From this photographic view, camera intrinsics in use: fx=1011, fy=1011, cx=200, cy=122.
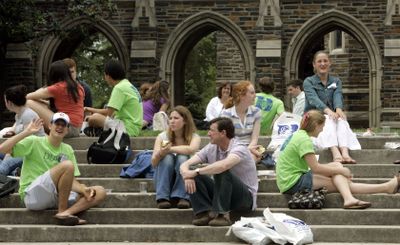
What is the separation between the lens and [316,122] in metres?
9.95

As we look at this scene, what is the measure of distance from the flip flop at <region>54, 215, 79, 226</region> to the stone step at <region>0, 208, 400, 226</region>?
214mm

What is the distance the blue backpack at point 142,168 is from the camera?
1084 cm

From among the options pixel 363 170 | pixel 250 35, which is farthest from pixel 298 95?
pixel 250 35

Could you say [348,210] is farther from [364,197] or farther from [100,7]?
[100,7]

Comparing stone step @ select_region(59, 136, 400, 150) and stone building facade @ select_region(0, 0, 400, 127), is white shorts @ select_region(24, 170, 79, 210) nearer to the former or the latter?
stone step @ select_region(59, 136, 400, 150)

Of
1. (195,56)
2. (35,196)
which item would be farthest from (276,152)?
(195,56)

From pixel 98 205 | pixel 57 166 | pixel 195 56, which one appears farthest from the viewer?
pixel 195 56

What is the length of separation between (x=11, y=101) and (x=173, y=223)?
2.65 m

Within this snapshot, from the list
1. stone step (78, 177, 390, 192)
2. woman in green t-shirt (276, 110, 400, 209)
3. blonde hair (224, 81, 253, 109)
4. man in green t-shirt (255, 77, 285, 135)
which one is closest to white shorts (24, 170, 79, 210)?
stone step (78, 177, 390, 192)

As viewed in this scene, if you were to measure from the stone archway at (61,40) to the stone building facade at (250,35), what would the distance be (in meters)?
0.02

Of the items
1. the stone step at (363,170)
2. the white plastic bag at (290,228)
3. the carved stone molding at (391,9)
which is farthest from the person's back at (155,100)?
the carved stone molding at (391,9)

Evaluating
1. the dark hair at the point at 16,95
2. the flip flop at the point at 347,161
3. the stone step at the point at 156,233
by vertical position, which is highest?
the dark hair at the point at 16,95

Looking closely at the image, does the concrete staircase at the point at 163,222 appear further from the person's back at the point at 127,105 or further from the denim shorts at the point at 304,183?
the person's back at the point at 127,105

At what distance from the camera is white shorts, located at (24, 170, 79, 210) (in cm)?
969
